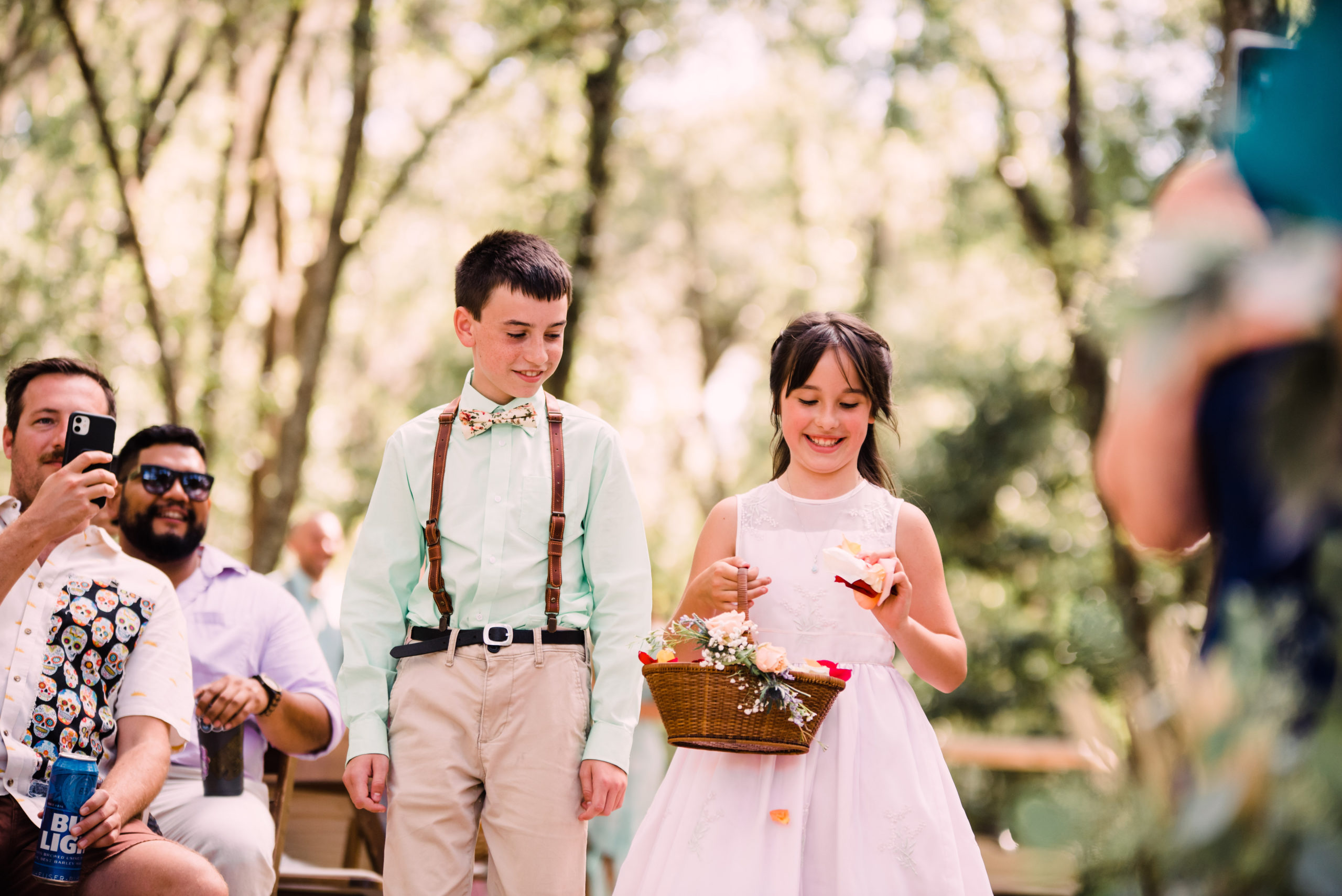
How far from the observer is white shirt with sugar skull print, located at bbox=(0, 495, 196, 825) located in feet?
10.5

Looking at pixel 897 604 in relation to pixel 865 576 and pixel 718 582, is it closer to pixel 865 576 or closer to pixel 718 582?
pixel 865 576

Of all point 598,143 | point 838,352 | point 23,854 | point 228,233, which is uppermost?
point 598,143

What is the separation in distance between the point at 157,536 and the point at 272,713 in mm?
938

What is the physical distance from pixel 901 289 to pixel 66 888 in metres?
17.8

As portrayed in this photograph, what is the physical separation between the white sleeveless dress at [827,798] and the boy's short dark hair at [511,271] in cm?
95

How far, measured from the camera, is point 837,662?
322 centimetres

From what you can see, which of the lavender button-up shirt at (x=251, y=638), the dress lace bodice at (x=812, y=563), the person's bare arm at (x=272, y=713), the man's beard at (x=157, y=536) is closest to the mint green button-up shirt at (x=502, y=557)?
the dress lace bodice at (x=812, y=563)

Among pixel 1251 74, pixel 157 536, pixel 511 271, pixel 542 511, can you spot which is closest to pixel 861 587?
pixel 542 511

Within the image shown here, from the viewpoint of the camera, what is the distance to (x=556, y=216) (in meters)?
11.3

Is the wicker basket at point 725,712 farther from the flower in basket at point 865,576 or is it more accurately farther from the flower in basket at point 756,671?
the flower in basket at point 865,576

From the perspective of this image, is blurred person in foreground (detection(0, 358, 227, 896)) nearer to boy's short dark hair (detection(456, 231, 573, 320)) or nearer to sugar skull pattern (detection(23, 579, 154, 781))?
sugar skull pattern (detection(23, 579, 154, 781))

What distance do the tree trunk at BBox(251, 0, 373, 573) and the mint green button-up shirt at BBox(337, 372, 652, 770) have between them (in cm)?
721

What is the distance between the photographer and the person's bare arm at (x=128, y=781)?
3041 millimetres

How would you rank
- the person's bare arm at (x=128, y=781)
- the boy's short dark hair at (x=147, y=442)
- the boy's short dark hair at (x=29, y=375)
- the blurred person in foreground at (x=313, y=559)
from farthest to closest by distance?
1. the blurred person in foreground at (x=313, y=559)
2. the boy's short dark hair at (x=147, y=442)
3. the boy's short dark hair at (x=29, y=375)
4. the person's bare arm at (x=128, y=781)
